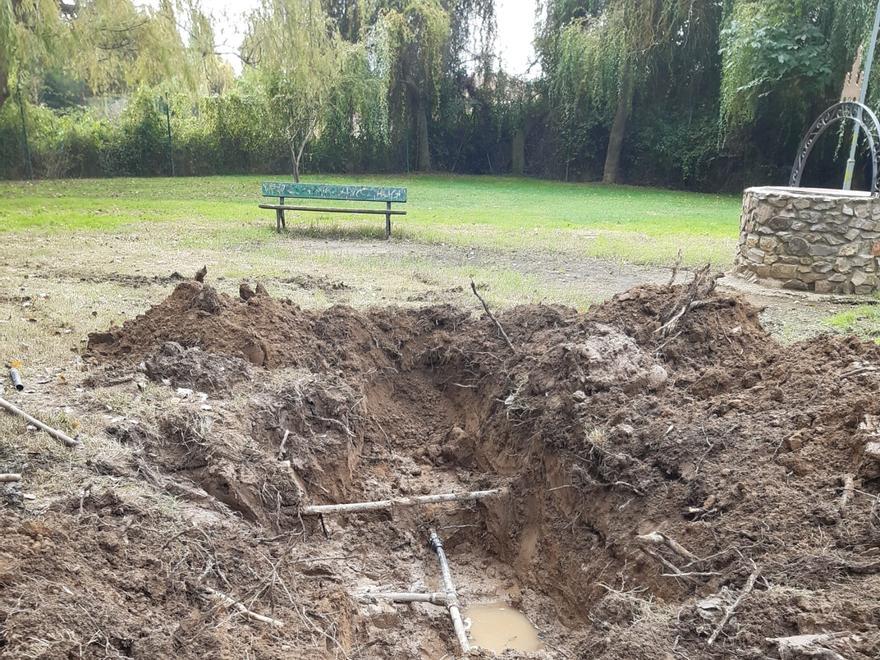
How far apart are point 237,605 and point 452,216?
12866 millimetres

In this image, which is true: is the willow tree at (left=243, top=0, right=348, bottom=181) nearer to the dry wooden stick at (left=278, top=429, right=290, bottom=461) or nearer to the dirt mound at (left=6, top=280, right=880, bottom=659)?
the dirt mound at (left=6, top=280, right=880, bottom=659)

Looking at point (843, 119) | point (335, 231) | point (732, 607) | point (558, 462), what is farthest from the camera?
A: point (335, 231)

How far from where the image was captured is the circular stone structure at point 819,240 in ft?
28.1

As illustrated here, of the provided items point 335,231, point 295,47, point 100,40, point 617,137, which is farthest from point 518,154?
point 335,231

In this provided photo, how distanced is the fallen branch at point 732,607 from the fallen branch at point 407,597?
5.01ft

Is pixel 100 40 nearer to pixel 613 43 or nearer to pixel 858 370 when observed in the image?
pixel 613 43

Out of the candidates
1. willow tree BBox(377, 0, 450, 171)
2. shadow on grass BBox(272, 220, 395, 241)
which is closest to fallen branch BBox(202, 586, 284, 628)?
shadow on grass BBox(272, 220, 395, 241)

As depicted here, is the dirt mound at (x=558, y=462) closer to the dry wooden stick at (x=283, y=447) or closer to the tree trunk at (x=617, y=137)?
the dry wooden stick at (x=283, y=447)

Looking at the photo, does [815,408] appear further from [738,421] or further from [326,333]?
[326,333]

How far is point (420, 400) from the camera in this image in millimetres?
5828

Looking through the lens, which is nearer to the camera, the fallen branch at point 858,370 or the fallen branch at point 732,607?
the fallen branch at point 732,607

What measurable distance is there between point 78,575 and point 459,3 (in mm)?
24315

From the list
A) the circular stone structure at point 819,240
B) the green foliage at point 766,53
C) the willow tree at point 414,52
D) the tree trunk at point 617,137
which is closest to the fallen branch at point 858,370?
the circular stone structure at point 819,240

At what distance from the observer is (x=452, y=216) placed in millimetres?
15172
